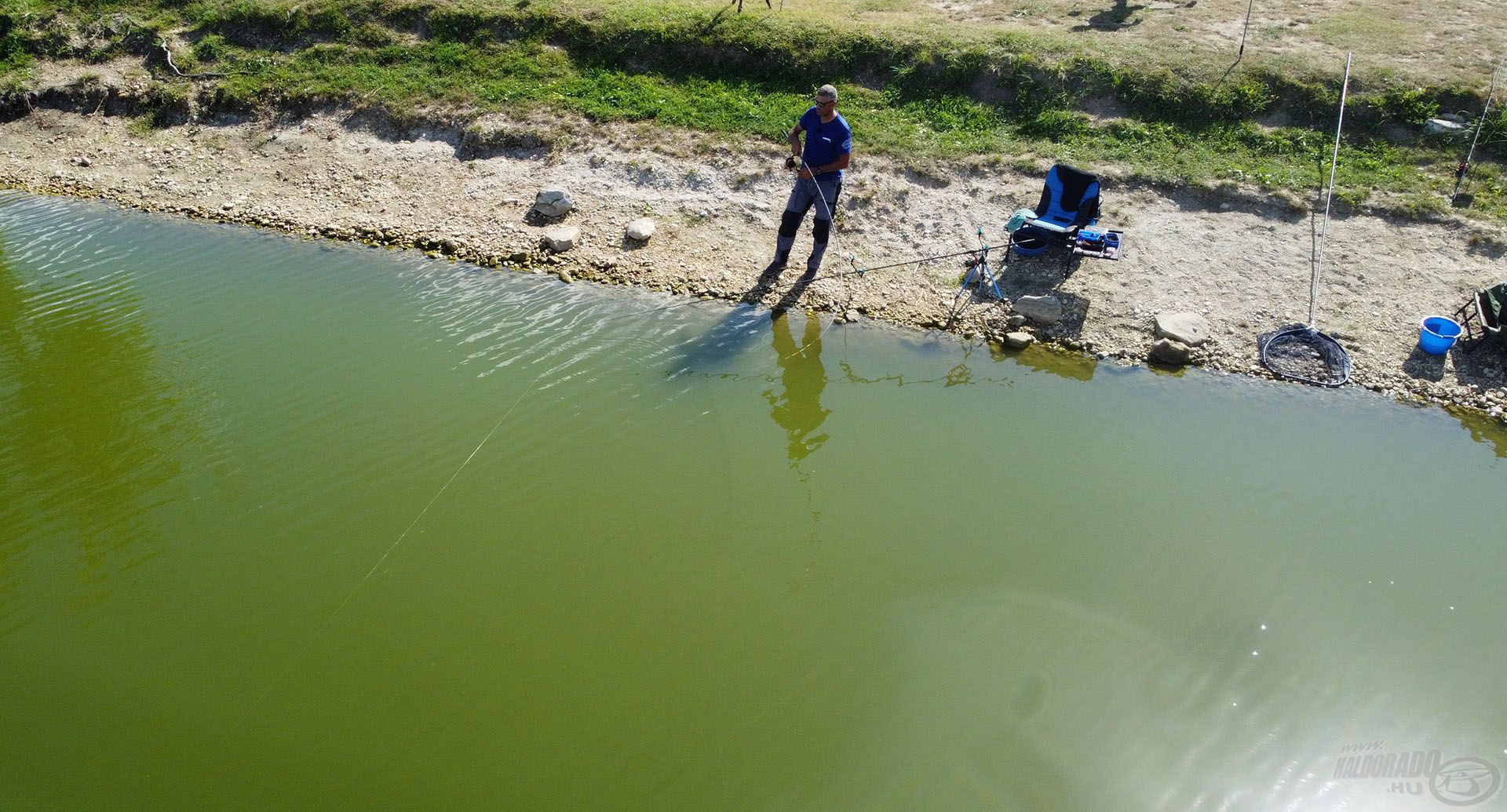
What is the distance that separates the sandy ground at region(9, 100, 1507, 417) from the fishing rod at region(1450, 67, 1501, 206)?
2.28ft

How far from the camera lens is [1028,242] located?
10906 mm

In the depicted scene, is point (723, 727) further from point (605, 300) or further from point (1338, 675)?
point (605, 300)

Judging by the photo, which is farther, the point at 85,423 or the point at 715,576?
the point at 85,423

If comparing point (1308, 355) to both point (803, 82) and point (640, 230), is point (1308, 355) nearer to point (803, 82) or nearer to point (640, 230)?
point (640, 230)

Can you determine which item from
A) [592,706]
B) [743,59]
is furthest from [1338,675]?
[743,59]

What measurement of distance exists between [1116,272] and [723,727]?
8.01 m

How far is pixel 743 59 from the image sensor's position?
1464 cm

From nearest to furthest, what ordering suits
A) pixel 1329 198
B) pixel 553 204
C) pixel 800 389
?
pixel 800 389
pixel 1329 198
pixel 553 204

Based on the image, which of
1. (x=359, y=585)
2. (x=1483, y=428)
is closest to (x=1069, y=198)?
(x=1483, y=428)

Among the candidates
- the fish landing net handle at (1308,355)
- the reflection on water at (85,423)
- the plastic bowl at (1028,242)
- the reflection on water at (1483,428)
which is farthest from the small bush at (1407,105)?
the reflection on water at (85,423)

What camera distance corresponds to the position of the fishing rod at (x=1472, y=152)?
11250 millimetres

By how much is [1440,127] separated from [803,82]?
368 inches

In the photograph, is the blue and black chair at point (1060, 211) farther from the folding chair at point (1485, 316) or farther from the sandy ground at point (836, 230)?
the folding chair at point (1485, 316)

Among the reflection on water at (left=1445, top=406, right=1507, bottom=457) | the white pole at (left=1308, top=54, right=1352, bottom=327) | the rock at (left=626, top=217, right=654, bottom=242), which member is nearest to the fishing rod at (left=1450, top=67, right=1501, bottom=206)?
the white pole at (left=1308, top=54, right=1352, bottom=327)
